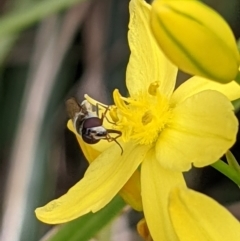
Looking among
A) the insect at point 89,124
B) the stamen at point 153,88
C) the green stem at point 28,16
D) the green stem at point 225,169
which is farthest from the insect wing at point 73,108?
the green stem at point 28,16

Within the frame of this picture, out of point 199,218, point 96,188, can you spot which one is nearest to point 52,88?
point 96,188

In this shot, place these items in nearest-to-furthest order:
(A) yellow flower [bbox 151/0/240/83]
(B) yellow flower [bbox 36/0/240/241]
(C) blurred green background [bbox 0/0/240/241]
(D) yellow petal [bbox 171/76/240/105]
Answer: (A) yellow flower [bbox 151/0/240/83]
(B) yellow flower [bbox 36/0/240/241]
(D) yellow petal [bbox 171/76/240/105]
(C) blurred green background [bbox 0/0/240/241]

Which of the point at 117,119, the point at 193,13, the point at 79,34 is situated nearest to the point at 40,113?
the point at 79,34

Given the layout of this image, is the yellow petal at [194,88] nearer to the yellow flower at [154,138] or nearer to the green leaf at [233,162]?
the yellow flower at [154,138]

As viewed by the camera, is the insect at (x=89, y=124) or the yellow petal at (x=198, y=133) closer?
the yellow petal at (x=198, y=133)

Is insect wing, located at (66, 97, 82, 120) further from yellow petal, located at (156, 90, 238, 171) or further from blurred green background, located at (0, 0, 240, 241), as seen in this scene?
blurred green background, located at (0, 0, 240, 241)

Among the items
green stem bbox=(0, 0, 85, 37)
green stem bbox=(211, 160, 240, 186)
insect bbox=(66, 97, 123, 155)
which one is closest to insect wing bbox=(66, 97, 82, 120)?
insect bbox=(66, 97, 123, 155)

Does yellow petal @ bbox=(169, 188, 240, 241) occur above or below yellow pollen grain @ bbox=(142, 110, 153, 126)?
above

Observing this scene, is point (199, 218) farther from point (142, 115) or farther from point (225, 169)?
point (142, 115)

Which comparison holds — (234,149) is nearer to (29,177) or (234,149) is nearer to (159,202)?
(29,177)

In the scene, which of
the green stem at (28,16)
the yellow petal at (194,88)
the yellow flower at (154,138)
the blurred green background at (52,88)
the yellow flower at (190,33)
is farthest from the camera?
the blurred green background at (52,88)
